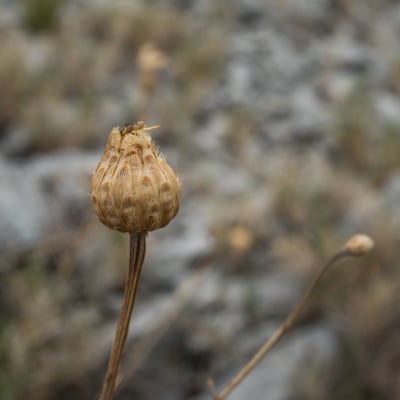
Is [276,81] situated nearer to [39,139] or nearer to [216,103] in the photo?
[216,103]

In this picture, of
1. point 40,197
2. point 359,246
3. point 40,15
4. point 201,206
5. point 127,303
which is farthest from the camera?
point 40,15

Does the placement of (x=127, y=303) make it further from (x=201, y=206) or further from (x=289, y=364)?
(x=201, y=206)

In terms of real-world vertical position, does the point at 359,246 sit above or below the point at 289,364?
above

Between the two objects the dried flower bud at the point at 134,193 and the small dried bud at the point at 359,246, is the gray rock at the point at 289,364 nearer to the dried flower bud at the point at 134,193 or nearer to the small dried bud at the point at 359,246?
the small dried bud at the point at 359,246

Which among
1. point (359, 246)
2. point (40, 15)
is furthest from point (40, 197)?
point (40, 15)

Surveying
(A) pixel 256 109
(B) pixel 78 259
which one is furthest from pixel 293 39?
(B) pixel 78 259

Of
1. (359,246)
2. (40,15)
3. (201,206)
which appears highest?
(40,15)
